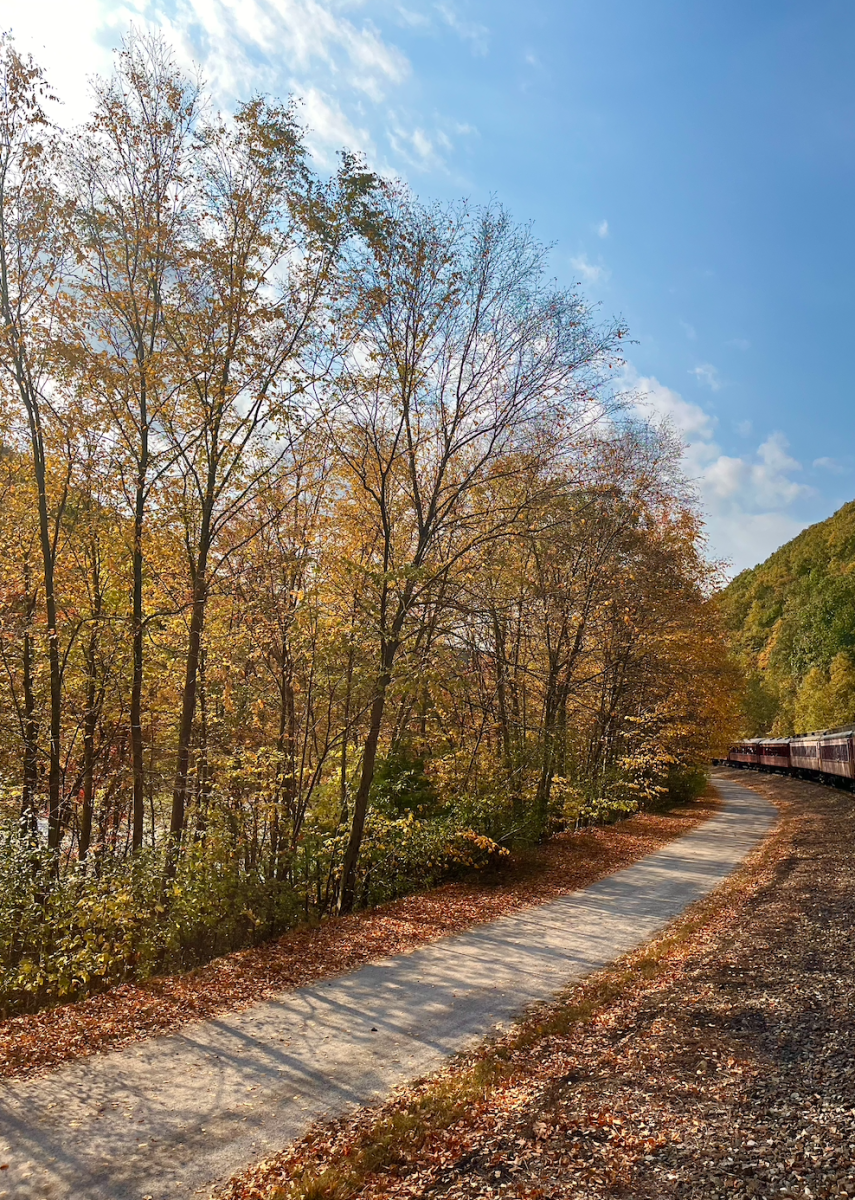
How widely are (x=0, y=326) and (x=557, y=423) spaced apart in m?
7.56

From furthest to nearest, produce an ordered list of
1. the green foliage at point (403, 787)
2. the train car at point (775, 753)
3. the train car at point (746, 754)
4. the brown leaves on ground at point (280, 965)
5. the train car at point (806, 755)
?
the train car at point (746, 754), the train car at point (775, 753), the train car at point (806, 755), the green foliage at point (403, 787), the brown leaves on ground at point (280, 965)

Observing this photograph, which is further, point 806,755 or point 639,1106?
point 806,755

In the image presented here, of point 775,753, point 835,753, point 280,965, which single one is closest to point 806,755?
point 835,753

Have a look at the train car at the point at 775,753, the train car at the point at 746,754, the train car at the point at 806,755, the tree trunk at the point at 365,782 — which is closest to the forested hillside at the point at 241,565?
the tree trunk at the point at 365,782

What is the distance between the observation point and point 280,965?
7.79 meters

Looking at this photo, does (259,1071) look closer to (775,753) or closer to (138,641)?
(138,641)

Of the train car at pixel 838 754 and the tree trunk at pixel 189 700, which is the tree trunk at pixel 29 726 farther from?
the train car at pixel 838 754

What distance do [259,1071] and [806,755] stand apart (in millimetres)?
35151

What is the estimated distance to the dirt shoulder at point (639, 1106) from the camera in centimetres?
388

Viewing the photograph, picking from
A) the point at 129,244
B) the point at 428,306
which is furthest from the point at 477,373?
the point at 129,244

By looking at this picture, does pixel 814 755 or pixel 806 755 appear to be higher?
pixel 814 755

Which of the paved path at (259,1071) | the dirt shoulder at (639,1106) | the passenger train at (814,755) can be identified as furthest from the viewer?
the passenger train at (814,755)

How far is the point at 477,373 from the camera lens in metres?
10.8

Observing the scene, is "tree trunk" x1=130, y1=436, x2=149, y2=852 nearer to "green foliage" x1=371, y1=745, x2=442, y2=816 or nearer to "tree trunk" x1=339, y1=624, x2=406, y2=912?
"tree trunk" x1=339, y1=624, x2=406, y2=912
